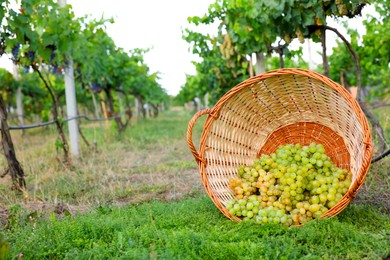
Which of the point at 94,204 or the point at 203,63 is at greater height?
the point at 203,63

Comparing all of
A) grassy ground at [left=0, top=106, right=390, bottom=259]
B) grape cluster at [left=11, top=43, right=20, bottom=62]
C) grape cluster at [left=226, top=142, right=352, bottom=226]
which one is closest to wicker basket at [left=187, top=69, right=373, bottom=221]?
grape cluster at [left=226, top=142, right=352, bottom=226]

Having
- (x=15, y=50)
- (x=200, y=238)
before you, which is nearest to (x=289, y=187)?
(x=200, y=238)

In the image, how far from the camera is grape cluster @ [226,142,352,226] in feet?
9.25

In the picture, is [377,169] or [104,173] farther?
[104,173]

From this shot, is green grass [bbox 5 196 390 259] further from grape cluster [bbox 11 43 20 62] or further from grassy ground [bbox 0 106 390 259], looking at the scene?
grape cluster [bbox 11 43 20 62]

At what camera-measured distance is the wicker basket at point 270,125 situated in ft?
9.86

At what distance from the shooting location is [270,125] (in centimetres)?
375

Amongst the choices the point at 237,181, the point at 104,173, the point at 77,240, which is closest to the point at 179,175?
the point at 104,173

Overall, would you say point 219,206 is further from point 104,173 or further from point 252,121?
point 104,173

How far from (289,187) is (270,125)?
2.94ft

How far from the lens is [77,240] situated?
8.13 feet

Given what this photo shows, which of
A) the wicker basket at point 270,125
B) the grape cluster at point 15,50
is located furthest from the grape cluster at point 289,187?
the grape cluster at point 15,50

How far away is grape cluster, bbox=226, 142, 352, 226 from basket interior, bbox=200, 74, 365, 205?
0.16 metres

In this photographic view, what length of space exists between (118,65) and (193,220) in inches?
367
